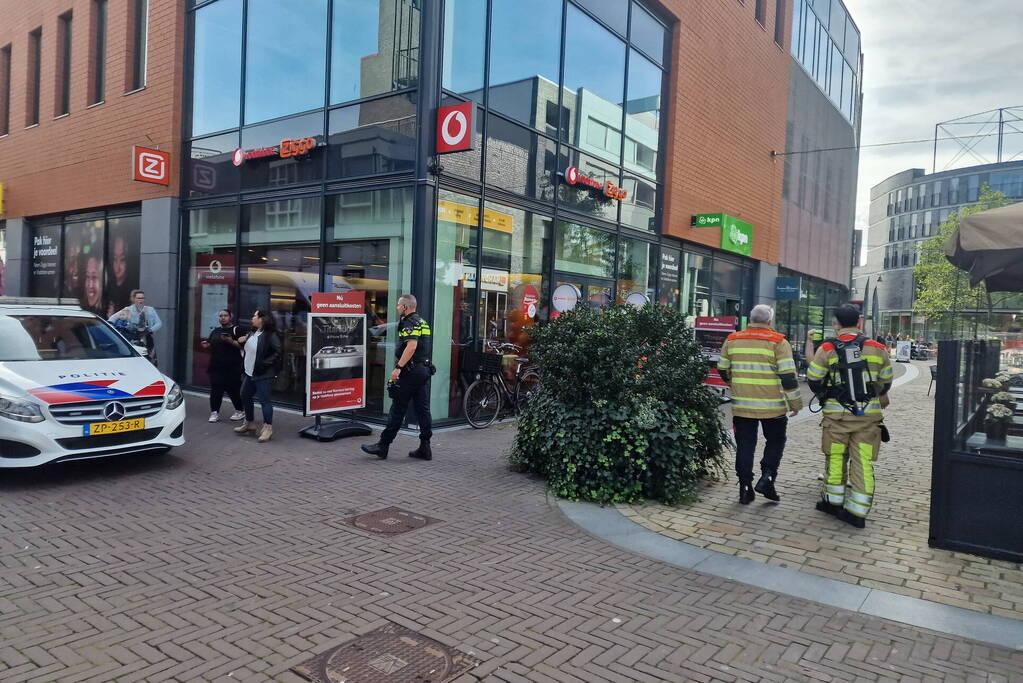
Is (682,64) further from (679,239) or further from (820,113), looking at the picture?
(820,113)

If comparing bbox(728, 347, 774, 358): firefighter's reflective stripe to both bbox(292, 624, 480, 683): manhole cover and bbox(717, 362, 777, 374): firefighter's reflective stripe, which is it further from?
bbox(292, 624, 480, 683): manhole cover

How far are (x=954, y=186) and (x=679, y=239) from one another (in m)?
73.3

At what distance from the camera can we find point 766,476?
6.41m

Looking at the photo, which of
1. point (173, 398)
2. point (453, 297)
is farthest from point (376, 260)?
point (173, 398)

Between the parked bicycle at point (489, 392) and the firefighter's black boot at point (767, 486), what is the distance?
3.96 m

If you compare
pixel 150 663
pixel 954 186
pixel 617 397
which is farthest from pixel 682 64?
pixel 954 186

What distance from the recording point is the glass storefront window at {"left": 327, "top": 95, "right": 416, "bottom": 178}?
9641 mm

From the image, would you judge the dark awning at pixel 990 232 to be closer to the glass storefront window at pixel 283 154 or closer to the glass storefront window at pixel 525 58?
the glass storefront window at pixel 525 58

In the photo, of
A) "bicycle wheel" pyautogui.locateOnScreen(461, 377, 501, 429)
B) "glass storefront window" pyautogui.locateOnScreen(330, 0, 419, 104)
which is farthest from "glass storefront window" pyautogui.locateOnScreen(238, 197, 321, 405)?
"bicycle wheel" pyautogui.locateOnScreen(461, 377, 501, 429)

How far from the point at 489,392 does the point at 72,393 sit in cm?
543

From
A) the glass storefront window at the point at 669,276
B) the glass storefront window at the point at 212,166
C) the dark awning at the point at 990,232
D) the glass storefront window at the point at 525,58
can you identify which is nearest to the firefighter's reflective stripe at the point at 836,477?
the dark awning at the point at 990,232

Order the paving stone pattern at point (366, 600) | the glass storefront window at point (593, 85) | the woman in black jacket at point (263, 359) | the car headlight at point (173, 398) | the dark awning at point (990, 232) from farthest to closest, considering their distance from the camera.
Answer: the glass storefront window at point (593, 85)
the woman in black jacket at point (263, 359)
the car headlight at point (173, 398)
the dark awning at point (990, 232)
the paving stone pattern at point (366, 600)

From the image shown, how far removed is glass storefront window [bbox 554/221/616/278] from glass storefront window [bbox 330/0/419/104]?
3799mm

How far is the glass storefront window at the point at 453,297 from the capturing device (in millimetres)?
9805
